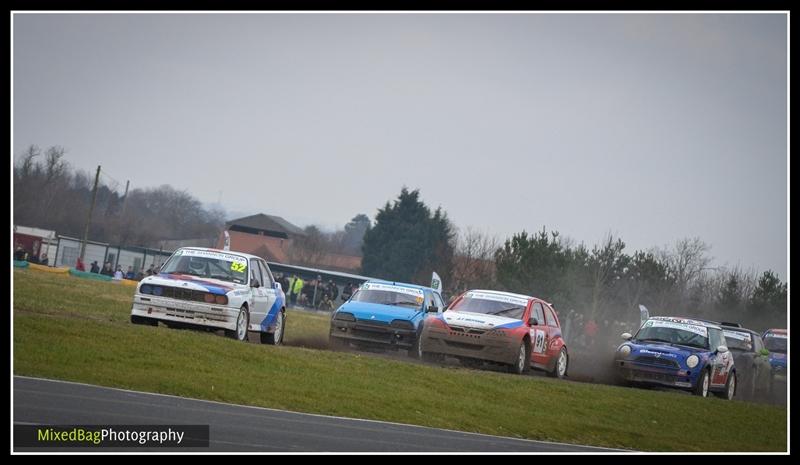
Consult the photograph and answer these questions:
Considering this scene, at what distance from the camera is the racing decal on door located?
2177cm

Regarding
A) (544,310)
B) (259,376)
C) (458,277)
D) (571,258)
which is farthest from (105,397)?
(458,277)

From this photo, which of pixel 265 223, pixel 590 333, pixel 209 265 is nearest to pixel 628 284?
pixel 590 333

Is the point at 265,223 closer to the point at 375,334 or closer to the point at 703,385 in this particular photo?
the point at 375,334

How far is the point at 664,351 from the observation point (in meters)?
22.8

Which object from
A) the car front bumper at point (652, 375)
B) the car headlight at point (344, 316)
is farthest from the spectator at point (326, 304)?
the car front bumper at point (652, 375)

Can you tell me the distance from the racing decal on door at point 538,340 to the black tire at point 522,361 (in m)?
0.24

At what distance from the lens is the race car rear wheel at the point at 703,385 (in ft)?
73.7

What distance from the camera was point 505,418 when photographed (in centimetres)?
1616

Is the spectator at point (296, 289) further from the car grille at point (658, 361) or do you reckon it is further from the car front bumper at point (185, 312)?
the car front bumper at point (185, 312)

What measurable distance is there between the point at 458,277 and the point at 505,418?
53569 millimetres

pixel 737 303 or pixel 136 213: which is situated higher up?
pixel 136 213

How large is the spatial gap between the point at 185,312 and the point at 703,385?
1006 cm

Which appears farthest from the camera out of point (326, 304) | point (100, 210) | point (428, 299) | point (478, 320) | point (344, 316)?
point (100, 210)
